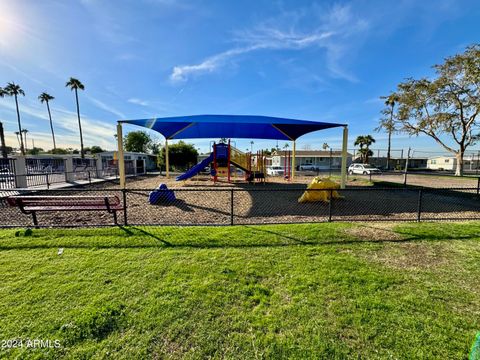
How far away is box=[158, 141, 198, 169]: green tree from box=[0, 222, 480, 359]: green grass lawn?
32.7 meters

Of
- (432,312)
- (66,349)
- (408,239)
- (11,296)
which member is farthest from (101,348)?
(408,239)

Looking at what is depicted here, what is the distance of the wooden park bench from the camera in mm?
4984

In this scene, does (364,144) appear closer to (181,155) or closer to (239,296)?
(181,155)

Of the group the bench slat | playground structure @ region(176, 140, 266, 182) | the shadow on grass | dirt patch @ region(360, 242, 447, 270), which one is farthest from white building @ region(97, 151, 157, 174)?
dirt patch @ region(360, 242, 447, 270)

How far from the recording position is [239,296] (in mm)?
2689

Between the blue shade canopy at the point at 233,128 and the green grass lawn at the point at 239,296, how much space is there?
7024mm

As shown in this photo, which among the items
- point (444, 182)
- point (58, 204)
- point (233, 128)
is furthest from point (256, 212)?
point (444, 182)

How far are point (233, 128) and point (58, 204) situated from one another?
11280 mm

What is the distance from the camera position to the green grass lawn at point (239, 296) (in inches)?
78.9

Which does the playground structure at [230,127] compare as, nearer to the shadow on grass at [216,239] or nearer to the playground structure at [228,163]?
the playground structure at [228,163]

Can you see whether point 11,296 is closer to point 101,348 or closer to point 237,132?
point 101,348

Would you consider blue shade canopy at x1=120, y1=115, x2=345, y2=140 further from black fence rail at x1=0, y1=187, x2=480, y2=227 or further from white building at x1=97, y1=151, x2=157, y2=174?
white building at x1=97, y1=151, x2=157, y2=174

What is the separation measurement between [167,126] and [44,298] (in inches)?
487

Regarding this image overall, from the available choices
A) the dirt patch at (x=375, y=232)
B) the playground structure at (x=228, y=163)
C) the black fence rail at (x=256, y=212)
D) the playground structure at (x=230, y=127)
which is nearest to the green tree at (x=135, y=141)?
the playground structure at (x=230, y=127)
